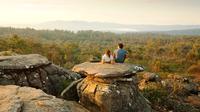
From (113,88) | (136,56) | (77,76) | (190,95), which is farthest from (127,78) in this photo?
(136,56)

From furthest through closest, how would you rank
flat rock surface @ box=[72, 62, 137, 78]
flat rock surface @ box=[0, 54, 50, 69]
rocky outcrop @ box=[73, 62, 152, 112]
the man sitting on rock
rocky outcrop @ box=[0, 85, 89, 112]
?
the man sitting on rock → flat rock surface @ box=[0, 54, 50, 69] → flat rock surface @ box=[72, 62, 137, 78] → rocky outcrop @ box=[73, 62, 152, 112] → rocky outcrop @ box=[0, 85, 89, 112]

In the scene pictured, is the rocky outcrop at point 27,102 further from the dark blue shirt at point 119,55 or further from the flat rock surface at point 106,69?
the dark blue shirt at point 119,55

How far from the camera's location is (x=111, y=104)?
50.8 ft

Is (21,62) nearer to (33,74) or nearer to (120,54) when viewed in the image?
(33,74)

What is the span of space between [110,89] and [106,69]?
114 centimetres

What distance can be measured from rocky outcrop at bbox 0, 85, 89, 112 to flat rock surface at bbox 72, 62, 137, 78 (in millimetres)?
3522

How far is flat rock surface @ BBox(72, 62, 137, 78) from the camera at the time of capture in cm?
1577

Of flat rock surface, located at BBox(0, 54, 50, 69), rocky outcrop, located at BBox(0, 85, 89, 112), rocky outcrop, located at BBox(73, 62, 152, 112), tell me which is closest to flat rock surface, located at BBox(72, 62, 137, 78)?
rocky outcrop, located at BBox(73, 62, 152, 112)

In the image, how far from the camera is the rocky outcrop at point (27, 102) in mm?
11391

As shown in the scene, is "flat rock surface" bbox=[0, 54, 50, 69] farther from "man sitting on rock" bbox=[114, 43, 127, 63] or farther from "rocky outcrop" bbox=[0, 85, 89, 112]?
"man sitting on rock" bbox=[114, 43, 127, 63]

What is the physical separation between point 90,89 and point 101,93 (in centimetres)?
79

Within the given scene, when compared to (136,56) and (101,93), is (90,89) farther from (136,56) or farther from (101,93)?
(136,56)

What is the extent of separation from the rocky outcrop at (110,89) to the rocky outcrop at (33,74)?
2.03 m

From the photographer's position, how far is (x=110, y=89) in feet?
51.0
